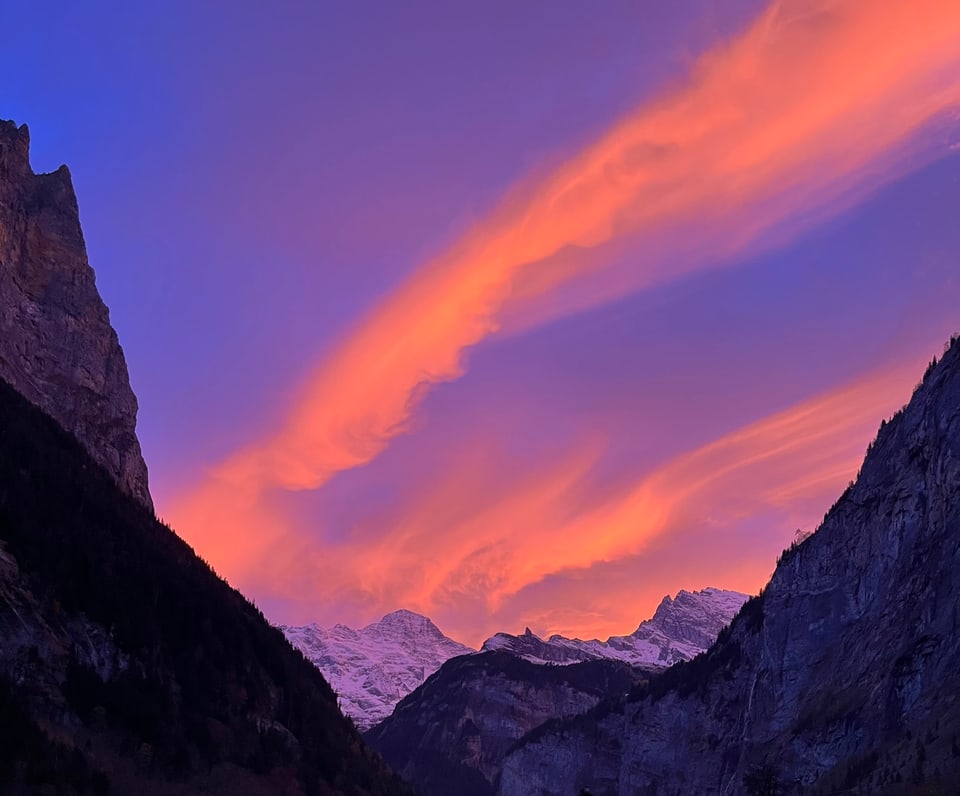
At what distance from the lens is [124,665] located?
10450 centimetres

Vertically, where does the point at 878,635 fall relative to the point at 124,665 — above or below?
above

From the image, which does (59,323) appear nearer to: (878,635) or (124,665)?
(124,665)

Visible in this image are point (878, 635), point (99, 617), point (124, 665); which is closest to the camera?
point (124, 665)

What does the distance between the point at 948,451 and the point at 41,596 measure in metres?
109

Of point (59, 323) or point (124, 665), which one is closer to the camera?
point (124, 665)

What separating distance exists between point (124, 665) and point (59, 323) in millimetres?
82199

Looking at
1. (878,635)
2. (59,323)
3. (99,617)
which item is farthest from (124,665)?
(878,635)

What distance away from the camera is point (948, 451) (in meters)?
135

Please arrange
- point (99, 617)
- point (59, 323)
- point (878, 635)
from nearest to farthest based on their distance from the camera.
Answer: point (99, 617) → point (878, 635) → point (59, 323)

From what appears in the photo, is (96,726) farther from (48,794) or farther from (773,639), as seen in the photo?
(773,639)

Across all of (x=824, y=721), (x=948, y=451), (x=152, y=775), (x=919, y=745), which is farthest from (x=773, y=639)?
(x=152, y=775)

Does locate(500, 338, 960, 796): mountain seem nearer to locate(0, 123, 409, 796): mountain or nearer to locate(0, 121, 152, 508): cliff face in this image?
locate(0, 123, 409, 796): mountain

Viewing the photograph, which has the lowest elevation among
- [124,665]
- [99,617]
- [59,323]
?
[124,665]

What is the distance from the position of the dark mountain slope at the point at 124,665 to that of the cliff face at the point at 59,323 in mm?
23691
